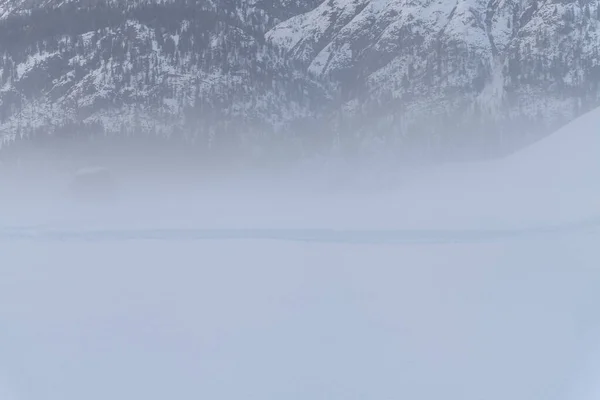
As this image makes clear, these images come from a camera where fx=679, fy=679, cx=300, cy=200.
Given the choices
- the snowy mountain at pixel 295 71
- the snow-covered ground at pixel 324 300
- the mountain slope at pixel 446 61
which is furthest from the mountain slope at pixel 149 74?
the snow-covered ground at pixel 324 300

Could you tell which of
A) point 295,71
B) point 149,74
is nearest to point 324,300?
point 295,71

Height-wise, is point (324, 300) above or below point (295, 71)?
below

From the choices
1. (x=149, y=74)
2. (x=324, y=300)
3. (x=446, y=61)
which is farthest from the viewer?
(x=446, y=61)

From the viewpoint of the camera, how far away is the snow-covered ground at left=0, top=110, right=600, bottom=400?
4.40 m

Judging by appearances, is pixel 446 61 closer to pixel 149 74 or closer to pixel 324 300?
pixel 149 74

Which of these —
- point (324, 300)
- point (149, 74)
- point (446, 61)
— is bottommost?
point (324, 300)

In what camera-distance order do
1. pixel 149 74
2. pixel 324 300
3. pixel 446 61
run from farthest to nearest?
1. pixel 446 61
2. pixel 149 74
3. pixel 324 300

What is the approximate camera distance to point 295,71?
12.0 meters

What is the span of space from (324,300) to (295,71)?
7352 mm

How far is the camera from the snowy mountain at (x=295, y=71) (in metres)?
11.1

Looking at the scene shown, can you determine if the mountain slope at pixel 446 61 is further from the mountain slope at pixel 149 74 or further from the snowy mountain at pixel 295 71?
the mountain slope at pixel 149 74

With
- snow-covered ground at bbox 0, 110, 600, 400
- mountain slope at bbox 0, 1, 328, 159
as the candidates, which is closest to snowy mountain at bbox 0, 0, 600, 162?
mountain slope at bbox 0, 1, 328, 159

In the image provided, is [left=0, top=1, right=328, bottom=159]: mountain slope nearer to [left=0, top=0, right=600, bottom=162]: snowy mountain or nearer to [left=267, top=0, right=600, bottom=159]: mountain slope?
[left=0, top=0, right=600, bottom=162]: snowy mountain

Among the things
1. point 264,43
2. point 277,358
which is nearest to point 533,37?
point 264,43
